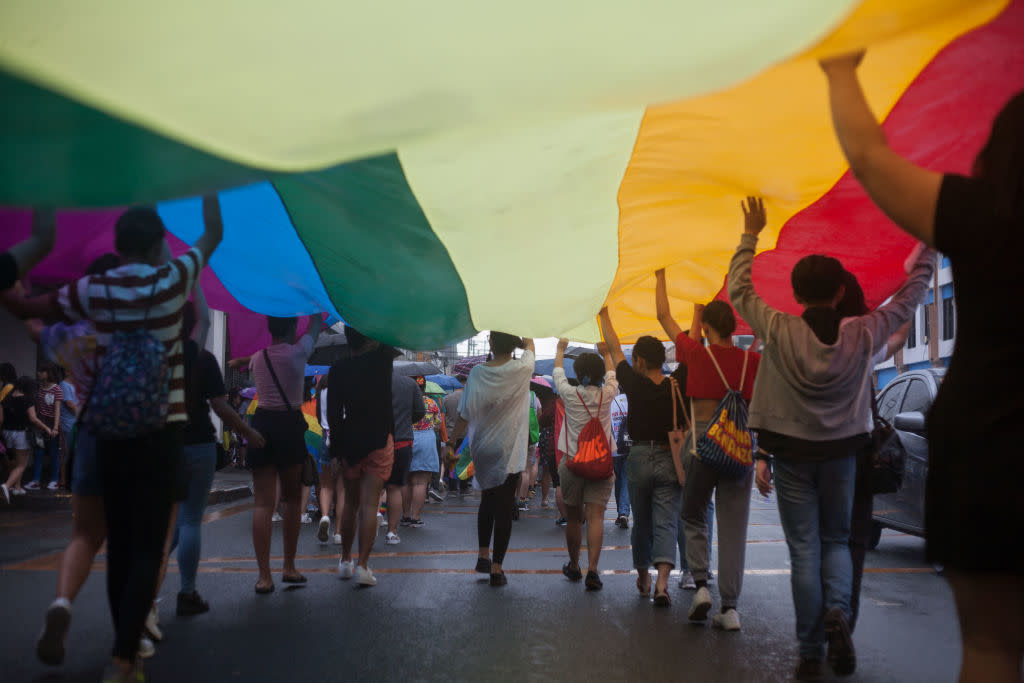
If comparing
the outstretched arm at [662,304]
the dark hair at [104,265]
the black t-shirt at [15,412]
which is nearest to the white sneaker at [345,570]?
the outstretched arm at [662,304]

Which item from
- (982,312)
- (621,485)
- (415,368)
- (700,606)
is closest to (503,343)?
(700,606)

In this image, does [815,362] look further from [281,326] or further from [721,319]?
[281,326]

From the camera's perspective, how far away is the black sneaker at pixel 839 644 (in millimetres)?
4117

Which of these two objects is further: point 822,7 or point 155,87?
point 155,87

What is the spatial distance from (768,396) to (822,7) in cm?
239

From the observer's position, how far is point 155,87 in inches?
106

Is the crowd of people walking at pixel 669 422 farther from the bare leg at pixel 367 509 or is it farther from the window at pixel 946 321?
the window at pixel 946 321

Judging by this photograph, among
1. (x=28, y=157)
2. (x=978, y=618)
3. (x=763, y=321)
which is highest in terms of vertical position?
(x=28, y=157)

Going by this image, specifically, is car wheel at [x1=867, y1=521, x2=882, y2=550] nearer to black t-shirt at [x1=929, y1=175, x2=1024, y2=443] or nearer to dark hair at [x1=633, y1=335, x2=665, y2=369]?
dark hair at [x1=633, y1=335, x2=665, y2=369]

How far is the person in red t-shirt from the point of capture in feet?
18.3

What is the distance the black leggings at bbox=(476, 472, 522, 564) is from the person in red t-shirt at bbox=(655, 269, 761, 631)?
1.74 m

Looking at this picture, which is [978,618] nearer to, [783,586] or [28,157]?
[28,157]

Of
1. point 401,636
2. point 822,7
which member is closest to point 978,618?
point 822,7

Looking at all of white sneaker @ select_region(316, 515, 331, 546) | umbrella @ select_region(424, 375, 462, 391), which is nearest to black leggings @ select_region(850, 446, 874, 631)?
white sneaker @ select_region(316, 515, 331, 546)
